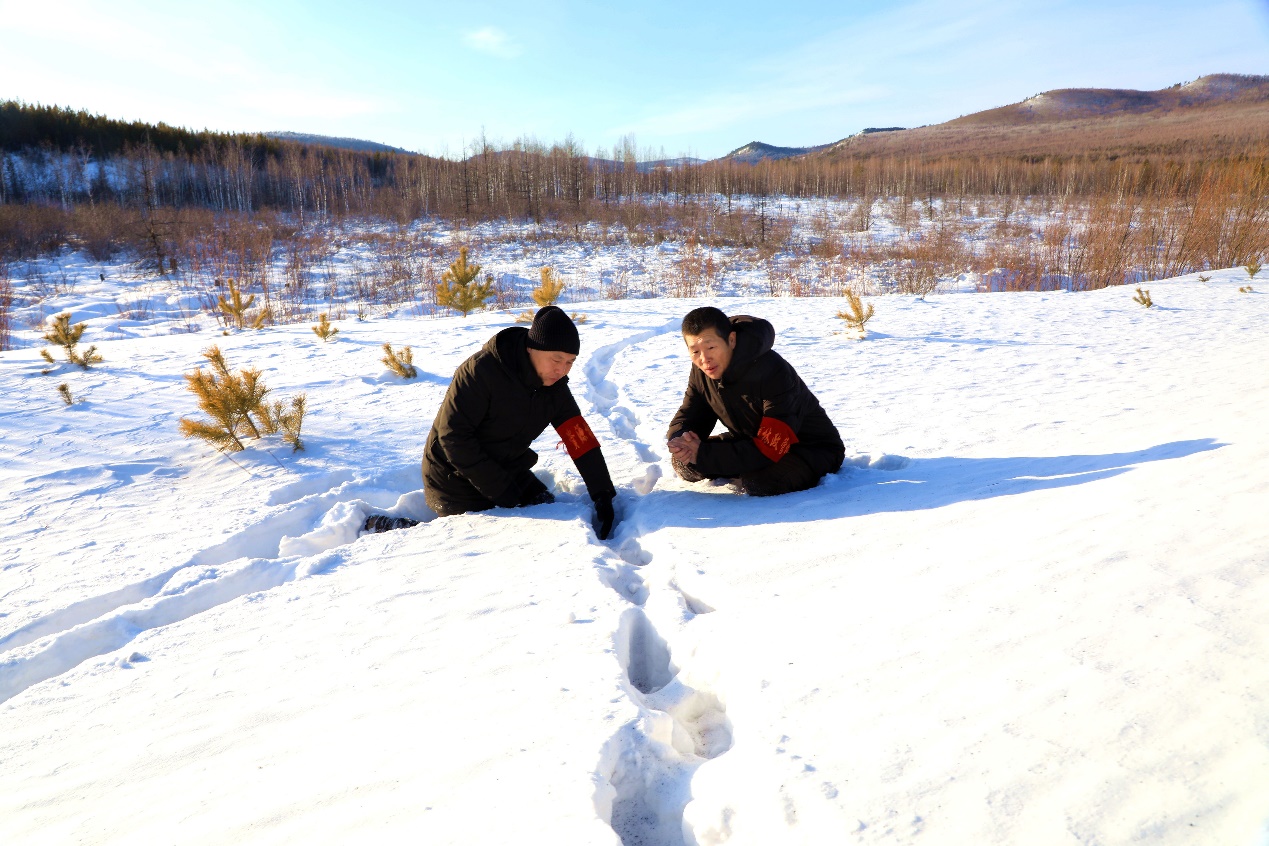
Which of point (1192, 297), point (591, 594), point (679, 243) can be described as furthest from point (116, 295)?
point (1192, 297)

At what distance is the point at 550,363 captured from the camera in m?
2.94

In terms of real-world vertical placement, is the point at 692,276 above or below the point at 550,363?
above

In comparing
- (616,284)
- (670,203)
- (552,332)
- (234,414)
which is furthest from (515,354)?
(670,203)

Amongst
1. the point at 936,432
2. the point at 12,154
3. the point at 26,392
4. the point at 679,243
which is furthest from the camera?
the point at 12,154

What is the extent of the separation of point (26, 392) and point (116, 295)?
14383mm

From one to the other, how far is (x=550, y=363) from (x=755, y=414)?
41.0 inches

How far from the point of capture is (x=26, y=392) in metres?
5.20

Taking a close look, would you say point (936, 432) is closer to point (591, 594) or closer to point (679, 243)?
point (591, 594)

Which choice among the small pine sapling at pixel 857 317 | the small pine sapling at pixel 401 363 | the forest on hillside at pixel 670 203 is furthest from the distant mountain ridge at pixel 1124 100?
the small pine sapling at pixel 401 363

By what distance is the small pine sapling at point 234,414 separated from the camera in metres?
4.04

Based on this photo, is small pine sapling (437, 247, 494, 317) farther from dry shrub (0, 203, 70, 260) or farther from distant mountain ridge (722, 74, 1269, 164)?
distant mountain ridge (722, 74, 1269, 164)

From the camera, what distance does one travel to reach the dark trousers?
323 cm

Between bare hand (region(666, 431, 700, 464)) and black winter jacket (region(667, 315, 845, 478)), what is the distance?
0.04 m

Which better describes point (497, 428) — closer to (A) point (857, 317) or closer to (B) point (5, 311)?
(A) point (857, 317)
